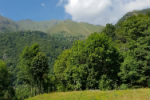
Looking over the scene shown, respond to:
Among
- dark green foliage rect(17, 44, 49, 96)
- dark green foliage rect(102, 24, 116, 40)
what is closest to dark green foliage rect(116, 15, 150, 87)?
dark green foliage rect(17, 44, 49, 96)

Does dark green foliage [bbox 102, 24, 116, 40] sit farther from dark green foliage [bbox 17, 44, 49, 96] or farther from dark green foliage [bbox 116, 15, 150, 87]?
dark green foliage [bbox 17, 44, 49, 96]

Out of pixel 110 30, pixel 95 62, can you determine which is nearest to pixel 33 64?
pixel 95 62

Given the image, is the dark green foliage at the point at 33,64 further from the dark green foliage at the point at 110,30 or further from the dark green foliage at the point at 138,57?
the dark green foliage at the point at 110,30

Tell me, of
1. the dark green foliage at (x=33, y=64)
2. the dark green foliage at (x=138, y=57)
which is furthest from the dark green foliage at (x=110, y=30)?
the dark green foliage at (x=33, y=64)

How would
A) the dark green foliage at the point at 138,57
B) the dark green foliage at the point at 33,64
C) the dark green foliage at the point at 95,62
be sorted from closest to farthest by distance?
the dark green foliage at the point at 138,57 < the dark green foliage at the point at 95,62 < the dark green foliage at the point at 33,64

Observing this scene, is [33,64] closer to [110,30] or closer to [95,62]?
[95,62]

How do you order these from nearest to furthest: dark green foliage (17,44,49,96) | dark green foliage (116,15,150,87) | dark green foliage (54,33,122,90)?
dark green foliage (116,15,150,87), dark green foliage (54,33,122,90), dark green foliage (17,44,49,96)

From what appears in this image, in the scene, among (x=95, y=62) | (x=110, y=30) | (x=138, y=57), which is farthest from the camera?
(x=110, y=30)

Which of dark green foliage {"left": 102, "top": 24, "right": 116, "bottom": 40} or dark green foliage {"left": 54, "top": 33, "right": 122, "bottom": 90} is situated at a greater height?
dark green foliage {"left": 102, "top": 24, "right": 116, "bottom": 40}

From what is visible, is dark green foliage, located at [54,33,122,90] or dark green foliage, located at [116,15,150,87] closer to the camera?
dark green foliage, located at [116,15,150,87]

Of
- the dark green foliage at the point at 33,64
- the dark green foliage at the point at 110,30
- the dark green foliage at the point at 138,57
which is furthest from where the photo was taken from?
the dark green foliage at the point at 110,30

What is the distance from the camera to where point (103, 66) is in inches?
1480

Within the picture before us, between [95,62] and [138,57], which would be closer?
[138,57]

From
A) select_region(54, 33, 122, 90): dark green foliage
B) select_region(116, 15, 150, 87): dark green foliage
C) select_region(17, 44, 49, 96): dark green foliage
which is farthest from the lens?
select_region(17, 44, 49, 96): dark green foliage
